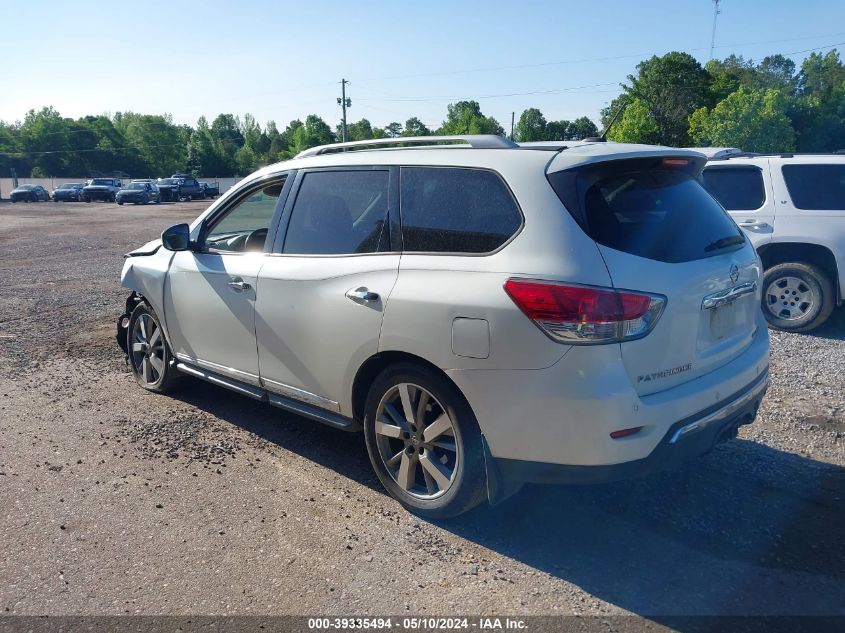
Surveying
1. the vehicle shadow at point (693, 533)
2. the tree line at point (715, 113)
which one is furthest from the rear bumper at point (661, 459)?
the tree line at point (715, 113)

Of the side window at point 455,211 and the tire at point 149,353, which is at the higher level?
the side window at point 455,211

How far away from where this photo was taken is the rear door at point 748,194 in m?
7.56

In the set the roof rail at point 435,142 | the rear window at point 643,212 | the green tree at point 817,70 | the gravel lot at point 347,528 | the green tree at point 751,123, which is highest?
the green tree at point 817,70

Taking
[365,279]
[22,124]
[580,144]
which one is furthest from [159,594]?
[22,124]

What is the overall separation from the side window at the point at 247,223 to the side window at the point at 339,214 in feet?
1.05

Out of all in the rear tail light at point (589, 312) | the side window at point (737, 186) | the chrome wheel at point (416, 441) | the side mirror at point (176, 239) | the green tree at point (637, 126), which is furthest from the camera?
the green tree at point (637, 126)

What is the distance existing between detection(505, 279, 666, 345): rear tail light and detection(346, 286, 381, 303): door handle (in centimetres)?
92

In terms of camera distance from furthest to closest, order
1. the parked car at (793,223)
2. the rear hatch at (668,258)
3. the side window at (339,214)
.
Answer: the parked car at (793,223) → the side window at (339,214) → the rear hatch at (668,258)

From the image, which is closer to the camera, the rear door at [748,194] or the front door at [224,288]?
the front door at [224,288]

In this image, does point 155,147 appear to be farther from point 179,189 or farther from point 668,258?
point 668,258

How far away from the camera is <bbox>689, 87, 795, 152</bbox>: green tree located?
44531 millimetres

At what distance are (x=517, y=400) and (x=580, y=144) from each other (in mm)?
1535

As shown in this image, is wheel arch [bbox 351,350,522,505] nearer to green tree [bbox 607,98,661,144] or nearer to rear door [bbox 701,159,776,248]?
rear door [bbox 701,159,776,248]

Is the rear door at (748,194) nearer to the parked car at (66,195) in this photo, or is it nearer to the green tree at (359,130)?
the parked car at (66,195)
